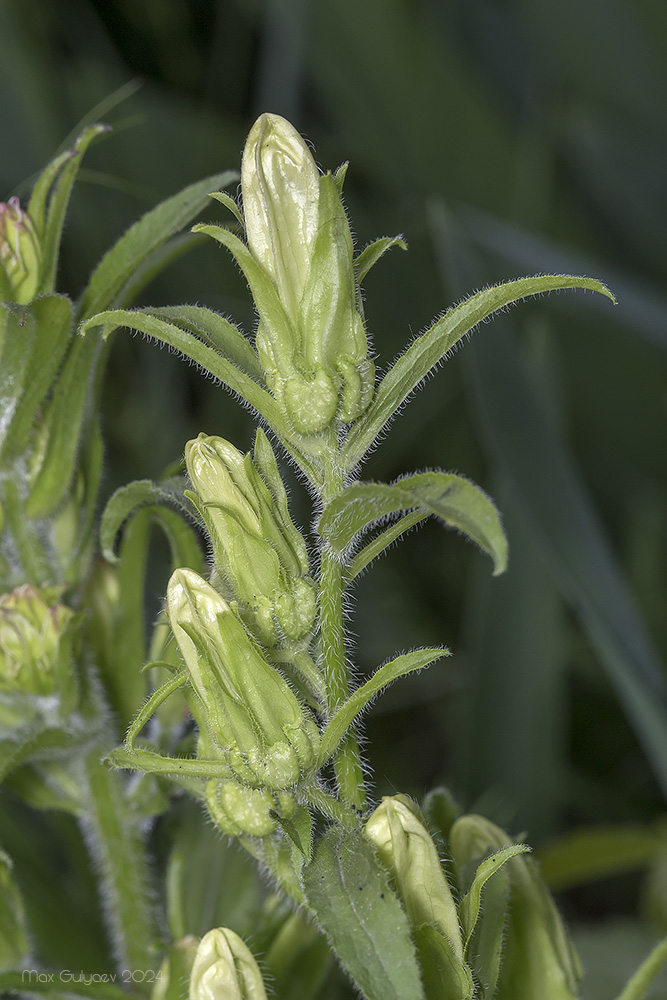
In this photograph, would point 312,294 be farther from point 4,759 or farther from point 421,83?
point 421,83

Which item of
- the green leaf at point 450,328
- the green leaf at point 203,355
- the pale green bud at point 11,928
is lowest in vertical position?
the pale green bud at point 11,928

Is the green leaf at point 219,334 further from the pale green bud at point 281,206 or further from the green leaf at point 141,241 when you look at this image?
the green leaf at point 141,241

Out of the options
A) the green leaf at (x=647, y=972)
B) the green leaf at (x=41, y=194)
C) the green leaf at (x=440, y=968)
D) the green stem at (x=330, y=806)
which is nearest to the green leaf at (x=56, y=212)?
the green leaf at (x=41, y=194)

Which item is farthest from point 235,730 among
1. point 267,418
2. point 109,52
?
point 109,52

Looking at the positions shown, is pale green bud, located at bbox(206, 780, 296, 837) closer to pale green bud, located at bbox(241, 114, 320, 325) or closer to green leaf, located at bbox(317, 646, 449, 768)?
green leaf, located at bbox(317, 646, 449, 768)

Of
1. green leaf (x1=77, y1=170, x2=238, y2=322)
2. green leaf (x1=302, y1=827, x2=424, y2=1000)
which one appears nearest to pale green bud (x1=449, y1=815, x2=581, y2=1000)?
green leaf (x1=302, y1=827, x2=424, y2=1000)
